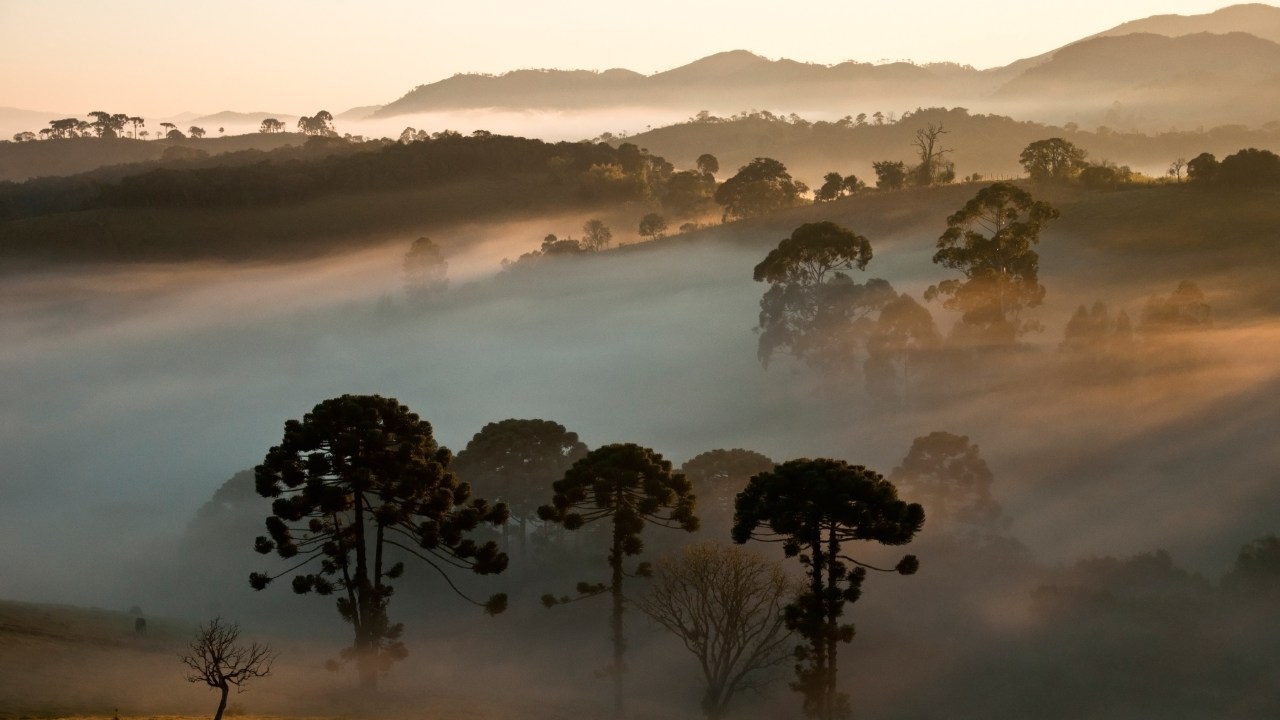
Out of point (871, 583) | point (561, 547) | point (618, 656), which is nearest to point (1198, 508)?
point (871, 583)

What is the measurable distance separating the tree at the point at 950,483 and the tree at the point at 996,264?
35.8 meters

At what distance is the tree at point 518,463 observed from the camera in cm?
10244

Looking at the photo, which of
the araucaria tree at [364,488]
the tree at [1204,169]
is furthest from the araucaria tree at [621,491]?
the tree at [1204,169]

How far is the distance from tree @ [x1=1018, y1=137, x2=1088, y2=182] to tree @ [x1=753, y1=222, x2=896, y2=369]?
4770cm

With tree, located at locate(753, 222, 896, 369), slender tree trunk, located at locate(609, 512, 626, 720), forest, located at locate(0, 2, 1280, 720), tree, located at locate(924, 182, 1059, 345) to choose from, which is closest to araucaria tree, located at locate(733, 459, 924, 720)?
forest, located at locate(0, 2, 1280, 720)

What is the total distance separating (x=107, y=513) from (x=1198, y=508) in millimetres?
147923

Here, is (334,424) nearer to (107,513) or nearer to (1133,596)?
(1133,596)

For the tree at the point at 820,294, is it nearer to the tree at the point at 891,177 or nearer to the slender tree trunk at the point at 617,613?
the tree at the point at 891,177

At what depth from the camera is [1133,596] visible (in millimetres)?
83688

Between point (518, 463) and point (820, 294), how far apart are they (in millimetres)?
48222

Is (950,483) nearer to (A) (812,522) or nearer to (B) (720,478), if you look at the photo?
(B) (720,478)

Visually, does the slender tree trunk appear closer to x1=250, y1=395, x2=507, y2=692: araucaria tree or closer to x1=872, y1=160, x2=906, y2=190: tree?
x1=250, y1=395, x2=507, y2=692: araucaria tree

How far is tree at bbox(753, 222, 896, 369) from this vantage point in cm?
13525

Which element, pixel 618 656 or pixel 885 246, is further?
pixel 885 246
